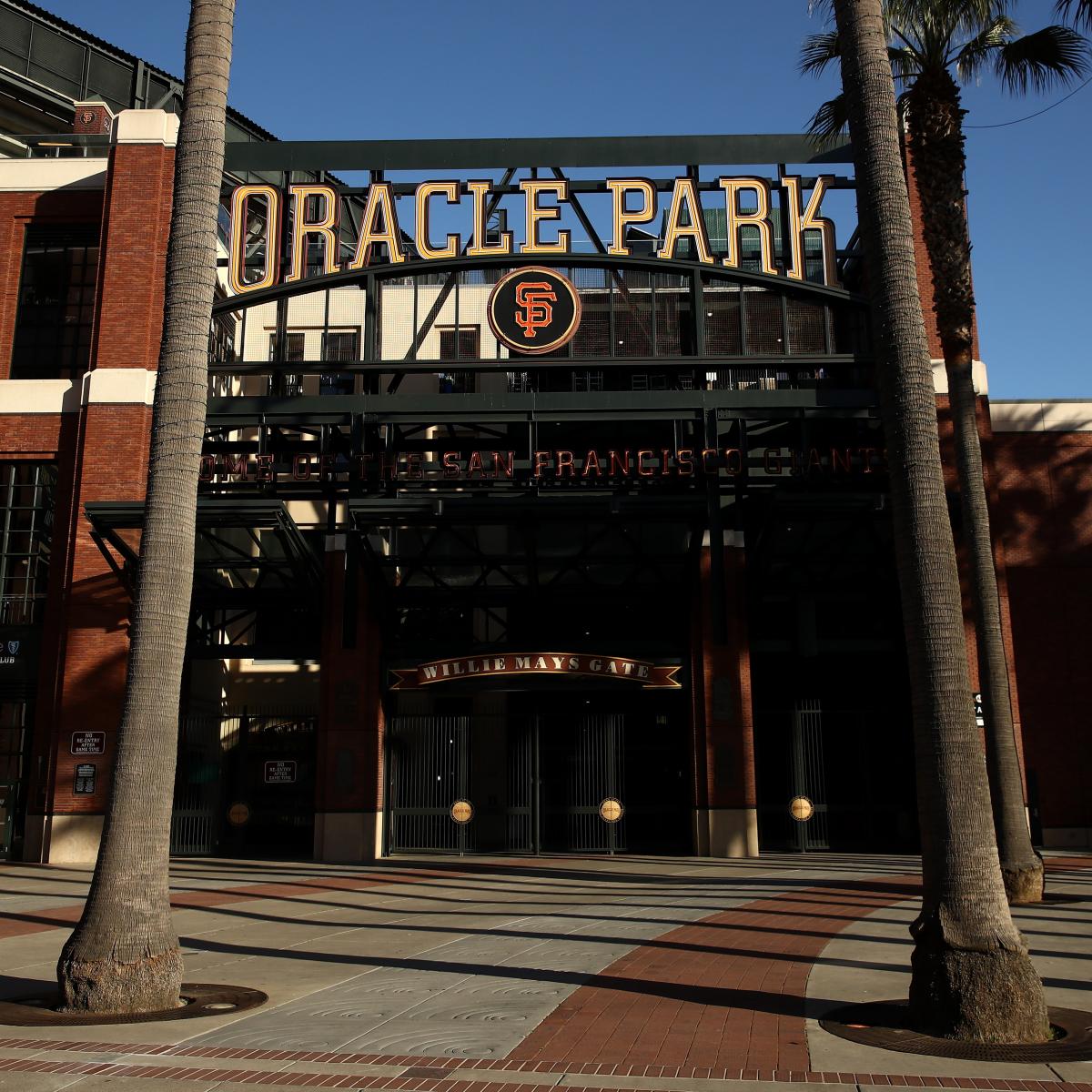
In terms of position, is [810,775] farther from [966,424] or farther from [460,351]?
[460,351]

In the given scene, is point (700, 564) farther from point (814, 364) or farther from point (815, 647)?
point (814, 364)

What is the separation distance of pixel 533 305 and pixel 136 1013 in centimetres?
2179

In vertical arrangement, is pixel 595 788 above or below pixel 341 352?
below

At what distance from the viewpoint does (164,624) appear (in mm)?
10523

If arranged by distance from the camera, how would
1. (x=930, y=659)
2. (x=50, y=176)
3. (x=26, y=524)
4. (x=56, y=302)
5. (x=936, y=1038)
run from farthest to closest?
(x=56, y=302) < (x=50, y=176) < (x=26, y=524) < (x=930, y=659) < (x=936, y=1038)

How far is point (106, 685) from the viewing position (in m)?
26.5

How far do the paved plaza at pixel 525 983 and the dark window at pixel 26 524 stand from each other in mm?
10005

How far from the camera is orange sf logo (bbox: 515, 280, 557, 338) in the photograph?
2856 cm

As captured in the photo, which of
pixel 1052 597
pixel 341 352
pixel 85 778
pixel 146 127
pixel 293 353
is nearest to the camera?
pixel 85 778

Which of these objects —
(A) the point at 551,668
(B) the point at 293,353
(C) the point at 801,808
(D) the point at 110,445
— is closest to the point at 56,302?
(D) the point at 110,445

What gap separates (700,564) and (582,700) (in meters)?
8.37

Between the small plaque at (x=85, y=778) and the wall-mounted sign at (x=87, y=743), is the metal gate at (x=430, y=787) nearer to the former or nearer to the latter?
the wall-mounted sign at (x=87, y=743)

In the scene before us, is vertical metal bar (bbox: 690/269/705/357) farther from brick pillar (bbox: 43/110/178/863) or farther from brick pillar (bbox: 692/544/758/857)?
brick pillar (bbox: 43/110/178/863)

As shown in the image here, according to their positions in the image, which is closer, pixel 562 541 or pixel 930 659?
pixel 930 659
